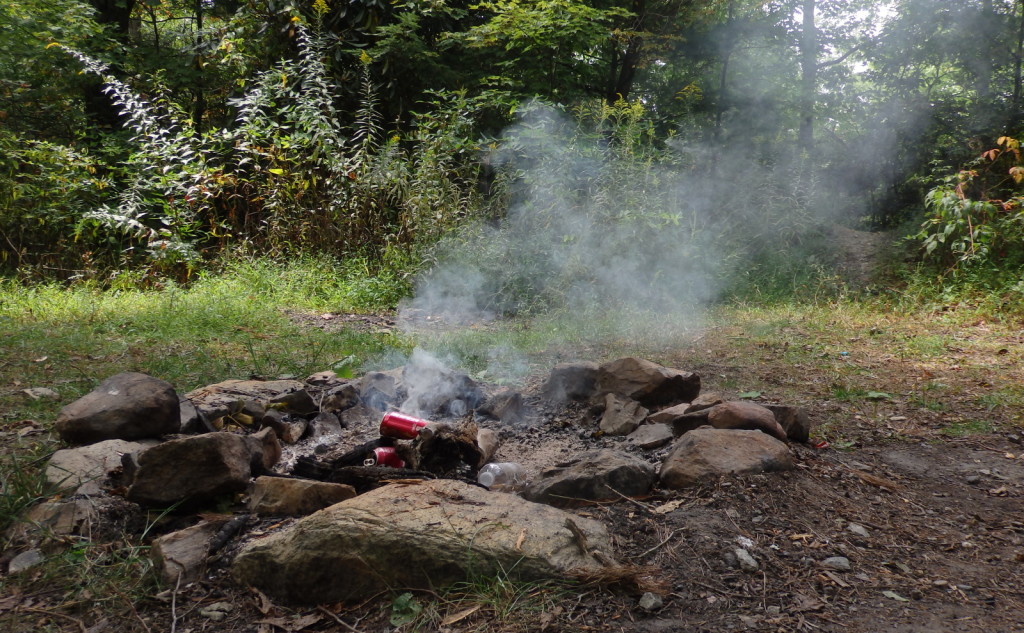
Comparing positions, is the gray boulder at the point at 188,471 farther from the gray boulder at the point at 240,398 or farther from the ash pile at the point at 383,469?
the gray boulder at the point at 240,398

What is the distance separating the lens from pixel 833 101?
9.41 metres

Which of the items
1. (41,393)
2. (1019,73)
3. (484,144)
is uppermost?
(1019,73)

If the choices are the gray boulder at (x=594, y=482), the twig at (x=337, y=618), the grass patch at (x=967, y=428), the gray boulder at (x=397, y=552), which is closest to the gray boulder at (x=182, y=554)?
the gray boulder at (x=397, y=552)

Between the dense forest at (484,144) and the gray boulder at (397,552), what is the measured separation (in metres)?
4.60

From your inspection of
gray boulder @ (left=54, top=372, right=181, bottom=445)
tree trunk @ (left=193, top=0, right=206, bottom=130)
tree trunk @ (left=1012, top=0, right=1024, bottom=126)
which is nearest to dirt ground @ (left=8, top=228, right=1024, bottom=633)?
gray boulder @ (left=54, top=372, right=181, bottom=445)

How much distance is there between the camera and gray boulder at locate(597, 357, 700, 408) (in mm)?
3215

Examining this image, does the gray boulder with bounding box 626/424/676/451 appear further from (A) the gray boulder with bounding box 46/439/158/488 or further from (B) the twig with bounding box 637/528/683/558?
(A) the gray boulder with bounding box 46/439/158/488

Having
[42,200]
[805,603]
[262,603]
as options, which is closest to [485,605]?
[262,603]

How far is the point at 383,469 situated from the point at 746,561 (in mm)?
1163

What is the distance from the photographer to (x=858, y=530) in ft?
6.70

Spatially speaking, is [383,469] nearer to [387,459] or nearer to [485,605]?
[387,459]

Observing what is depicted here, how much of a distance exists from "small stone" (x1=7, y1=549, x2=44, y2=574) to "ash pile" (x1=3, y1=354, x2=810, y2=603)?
2cm

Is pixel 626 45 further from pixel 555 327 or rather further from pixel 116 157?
pixel 116 157

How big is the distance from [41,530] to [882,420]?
134 inches
